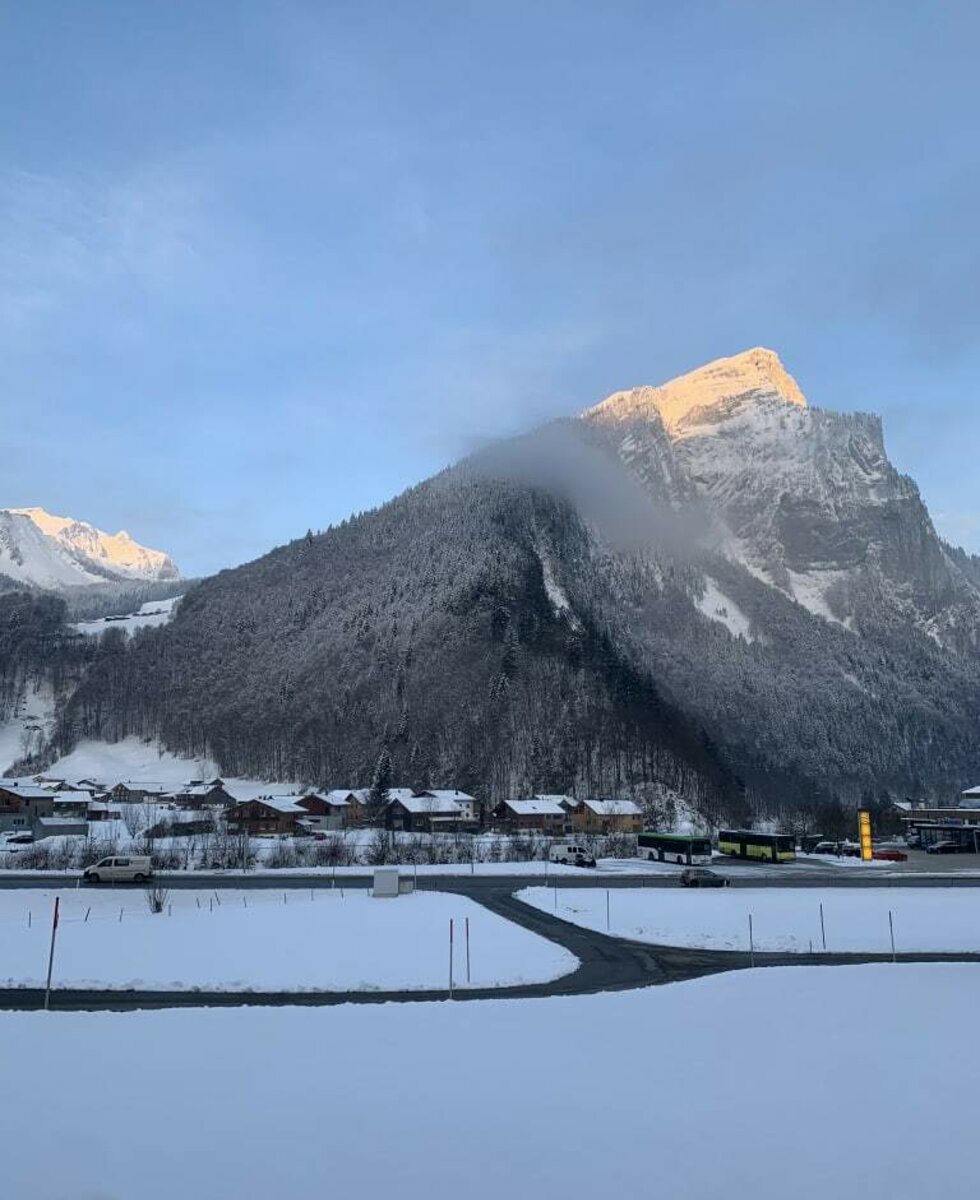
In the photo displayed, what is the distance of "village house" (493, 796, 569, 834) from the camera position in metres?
127

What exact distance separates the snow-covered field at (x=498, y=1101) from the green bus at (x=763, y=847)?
68938 millimetres

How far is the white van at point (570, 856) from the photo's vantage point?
77856 millimetres

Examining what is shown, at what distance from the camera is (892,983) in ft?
74.0

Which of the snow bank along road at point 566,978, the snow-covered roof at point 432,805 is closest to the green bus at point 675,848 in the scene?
the snow bank along road at point 566,978

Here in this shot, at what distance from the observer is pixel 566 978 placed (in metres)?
29.0

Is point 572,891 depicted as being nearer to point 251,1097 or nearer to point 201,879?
point 201,879

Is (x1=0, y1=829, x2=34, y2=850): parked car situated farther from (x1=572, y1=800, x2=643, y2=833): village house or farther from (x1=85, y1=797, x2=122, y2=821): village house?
(x1=572, y1=800, x2=643, y2=833): village house

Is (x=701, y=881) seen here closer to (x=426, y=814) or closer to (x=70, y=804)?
(x=426, y=814)

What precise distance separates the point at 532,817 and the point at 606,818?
11191 millimetres

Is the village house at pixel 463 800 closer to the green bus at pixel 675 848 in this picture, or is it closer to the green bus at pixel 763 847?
the green bus at pixel 675 848

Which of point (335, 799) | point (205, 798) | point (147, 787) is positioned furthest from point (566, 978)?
point (147, 787)

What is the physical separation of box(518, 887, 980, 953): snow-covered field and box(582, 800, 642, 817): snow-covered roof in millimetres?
74655

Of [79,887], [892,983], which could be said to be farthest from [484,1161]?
[79,887]

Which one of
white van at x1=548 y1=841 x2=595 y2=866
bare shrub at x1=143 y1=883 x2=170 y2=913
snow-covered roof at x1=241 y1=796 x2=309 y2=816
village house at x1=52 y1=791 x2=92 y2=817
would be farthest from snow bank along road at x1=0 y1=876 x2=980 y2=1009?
village house at x1=52 y1=791 x2=92 y2=817
